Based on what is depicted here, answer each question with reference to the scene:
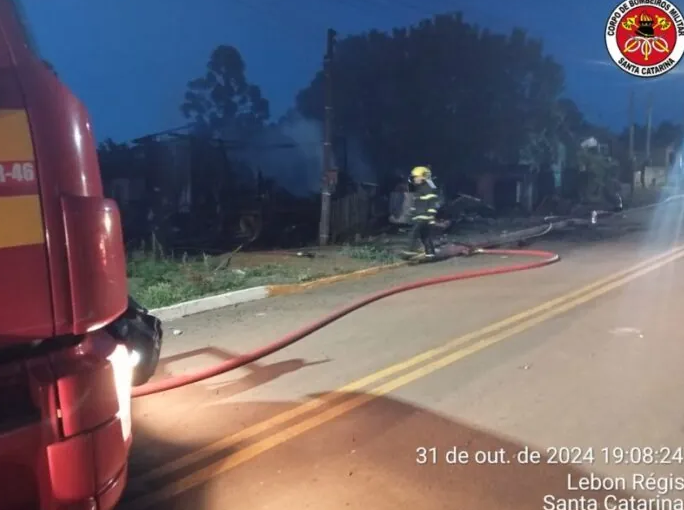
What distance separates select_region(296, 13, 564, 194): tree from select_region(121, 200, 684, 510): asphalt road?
19.3 m

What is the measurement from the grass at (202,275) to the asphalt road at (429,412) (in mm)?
1203

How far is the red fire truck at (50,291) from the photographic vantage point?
85.0 inches

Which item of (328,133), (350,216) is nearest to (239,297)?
(328,133)

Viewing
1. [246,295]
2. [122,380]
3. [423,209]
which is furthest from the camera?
[423,209]

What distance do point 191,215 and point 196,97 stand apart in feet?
66.8

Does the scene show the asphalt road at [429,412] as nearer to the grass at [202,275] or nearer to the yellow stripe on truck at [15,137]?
the grass at [202,275]

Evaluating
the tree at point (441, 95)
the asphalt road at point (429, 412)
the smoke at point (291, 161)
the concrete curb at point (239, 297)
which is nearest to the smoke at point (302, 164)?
the smoke at point (291, 161)

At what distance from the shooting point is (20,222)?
215 centimetres

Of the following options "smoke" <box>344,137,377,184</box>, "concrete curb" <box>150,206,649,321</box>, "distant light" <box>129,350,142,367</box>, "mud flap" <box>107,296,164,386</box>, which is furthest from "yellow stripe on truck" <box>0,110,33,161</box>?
"smoke" <box>344,137,377,184</box>

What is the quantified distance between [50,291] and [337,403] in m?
3.27

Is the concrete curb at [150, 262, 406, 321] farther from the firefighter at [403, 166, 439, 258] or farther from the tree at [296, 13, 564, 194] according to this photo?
the tree at [296, 13, 564, 194]

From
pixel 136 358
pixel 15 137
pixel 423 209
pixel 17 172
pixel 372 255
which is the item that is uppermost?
pixel 15 137

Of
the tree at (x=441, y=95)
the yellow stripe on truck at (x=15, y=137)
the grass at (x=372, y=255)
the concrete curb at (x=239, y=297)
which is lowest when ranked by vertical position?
the grass at (x=372, y=255)

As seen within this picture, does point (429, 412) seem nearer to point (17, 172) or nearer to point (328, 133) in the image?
point (17, 172)
